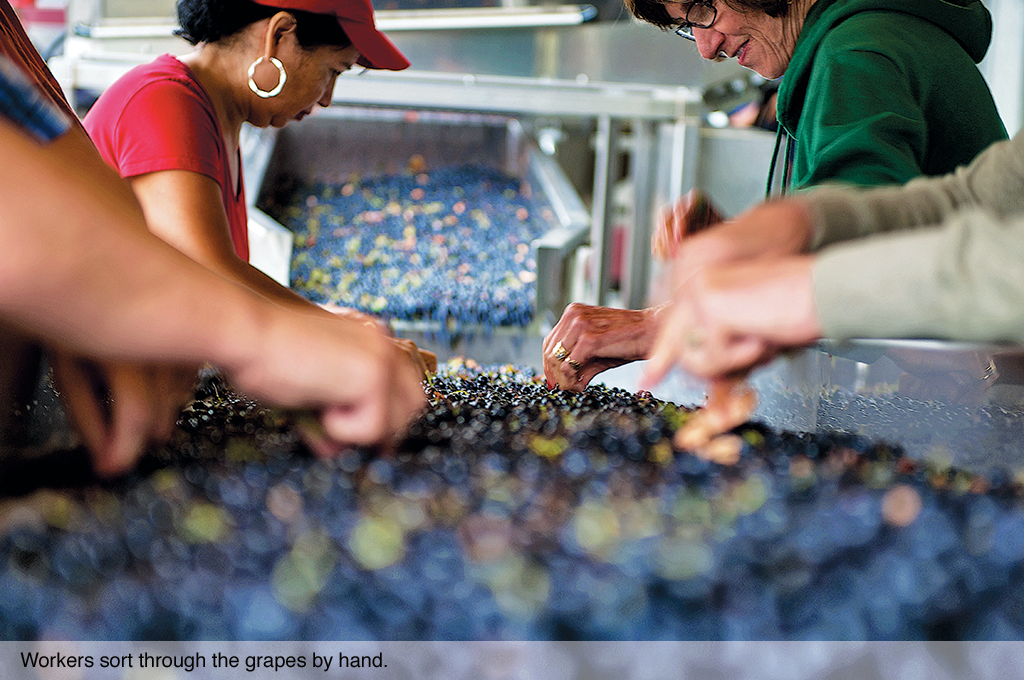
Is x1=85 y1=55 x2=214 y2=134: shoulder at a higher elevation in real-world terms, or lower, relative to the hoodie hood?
lower

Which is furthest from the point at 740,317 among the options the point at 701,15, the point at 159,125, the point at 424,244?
the point at 424,244

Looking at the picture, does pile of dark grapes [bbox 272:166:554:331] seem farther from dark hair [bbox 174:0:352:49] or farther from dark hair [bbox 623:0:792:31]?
dark hair [bbox 623:0:792:31]

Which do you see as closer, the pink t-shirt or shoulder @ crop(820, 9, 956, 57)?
shoulder @ crop(820, 9, 956, 57)

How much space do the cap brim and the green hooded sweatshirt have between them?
78cm

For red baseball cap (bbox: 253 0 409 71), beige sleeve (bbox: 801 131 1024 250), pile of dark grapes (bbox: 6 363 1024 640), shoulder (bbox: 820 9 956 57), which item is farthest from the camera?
red baseball cap (bbox: 253 0 409 71)

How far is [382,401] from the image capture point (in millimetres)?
538

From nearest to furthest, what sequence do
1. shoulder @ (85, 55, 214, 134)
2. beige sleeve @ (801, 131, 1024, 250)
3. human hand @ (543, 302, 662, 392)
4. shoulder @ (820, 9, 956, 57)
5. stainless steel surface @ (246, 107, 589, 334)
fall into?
beige sleeve @ (801, 131, 1024, 250) → shoulder @ (820, 9, 956, 57) → human hand @ (543, 302, 662, 392) → shoulder @ (85, 55, 214, 134) → stainless steel surface @ (246, 107, 589, 334)

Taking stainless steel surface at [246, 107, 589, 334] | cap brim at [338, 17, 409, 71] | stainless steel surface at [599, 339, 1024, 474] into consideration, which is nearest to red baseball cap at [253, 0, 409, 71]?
cap brim at [338, 17, 409, 71]

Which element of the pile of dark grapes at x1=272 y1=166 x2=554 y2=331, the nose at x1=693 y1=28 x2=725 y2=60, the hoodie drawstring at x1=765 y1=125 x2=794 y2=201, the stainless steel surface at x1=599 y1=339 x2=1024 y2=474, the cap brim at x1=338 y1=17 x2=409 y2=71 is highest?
the nose at x1=693 y1=28 x2=725 y2=60

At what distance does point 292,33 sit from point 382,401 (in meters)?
1.21

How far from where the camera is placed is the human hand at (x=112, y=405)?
23.4 inches

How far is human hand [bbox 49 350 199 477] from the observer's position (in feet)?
1.95

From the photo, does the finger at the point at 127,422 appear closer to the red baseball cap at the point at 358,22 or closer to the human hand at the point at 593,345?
the human hand at the point at 593,345

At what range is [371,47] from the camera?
156cm
